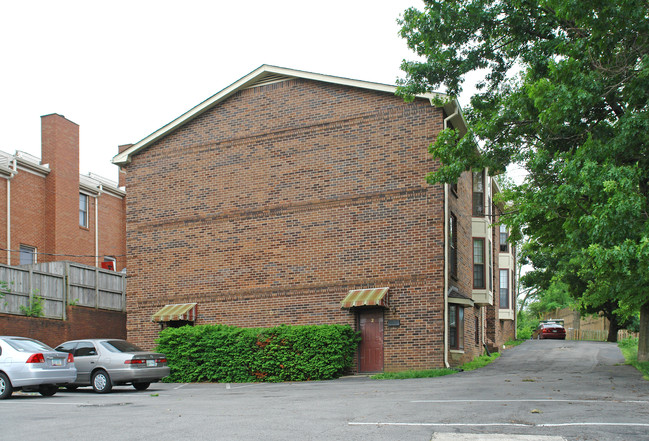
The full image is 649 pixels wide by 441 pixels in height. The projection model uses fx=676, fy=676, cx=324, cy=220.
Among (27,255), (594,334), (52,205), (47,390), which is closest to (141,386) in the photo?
(47,390)

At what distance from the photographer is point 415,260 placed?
69.6 feet

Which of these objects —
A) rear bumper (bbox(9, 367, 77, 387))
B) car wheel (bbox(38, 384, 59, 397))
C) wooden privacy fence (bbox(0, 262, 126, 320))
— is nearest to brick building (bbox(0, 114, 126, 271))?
wooden privacy fence (bbox(0, 262, 126, 320))

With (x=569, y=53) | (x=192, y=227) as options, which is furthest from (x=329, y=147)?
(x=569, y=53)

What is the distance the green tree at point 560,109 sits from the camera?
518 inches

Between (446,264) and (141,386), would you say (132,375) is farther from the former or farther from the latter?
(446,264)

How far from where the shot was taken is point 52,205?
32.7m

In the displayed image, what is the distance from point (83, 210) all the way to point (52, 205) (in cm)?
289

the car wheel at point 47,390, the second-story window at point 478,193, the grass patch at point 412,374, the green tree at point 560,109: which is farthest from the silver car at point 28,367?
the second-story window at point 478,193

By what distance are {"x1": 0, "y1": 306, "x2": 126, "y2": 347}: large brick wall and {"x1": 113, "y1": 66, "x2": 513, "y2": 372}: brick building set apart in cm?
290

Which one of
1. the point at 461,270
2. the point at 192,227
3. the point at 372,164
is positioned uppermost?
the point at 372,164

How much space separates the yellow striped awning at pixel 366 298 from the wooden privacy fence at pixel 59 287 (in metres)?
11.7

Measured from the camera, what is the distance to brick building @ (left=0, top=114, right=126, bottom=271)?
30.7 m

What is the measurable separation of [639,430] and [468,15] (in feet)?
35.9

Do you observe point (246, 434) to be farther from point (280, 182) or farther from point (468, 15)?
point (280, 182)
